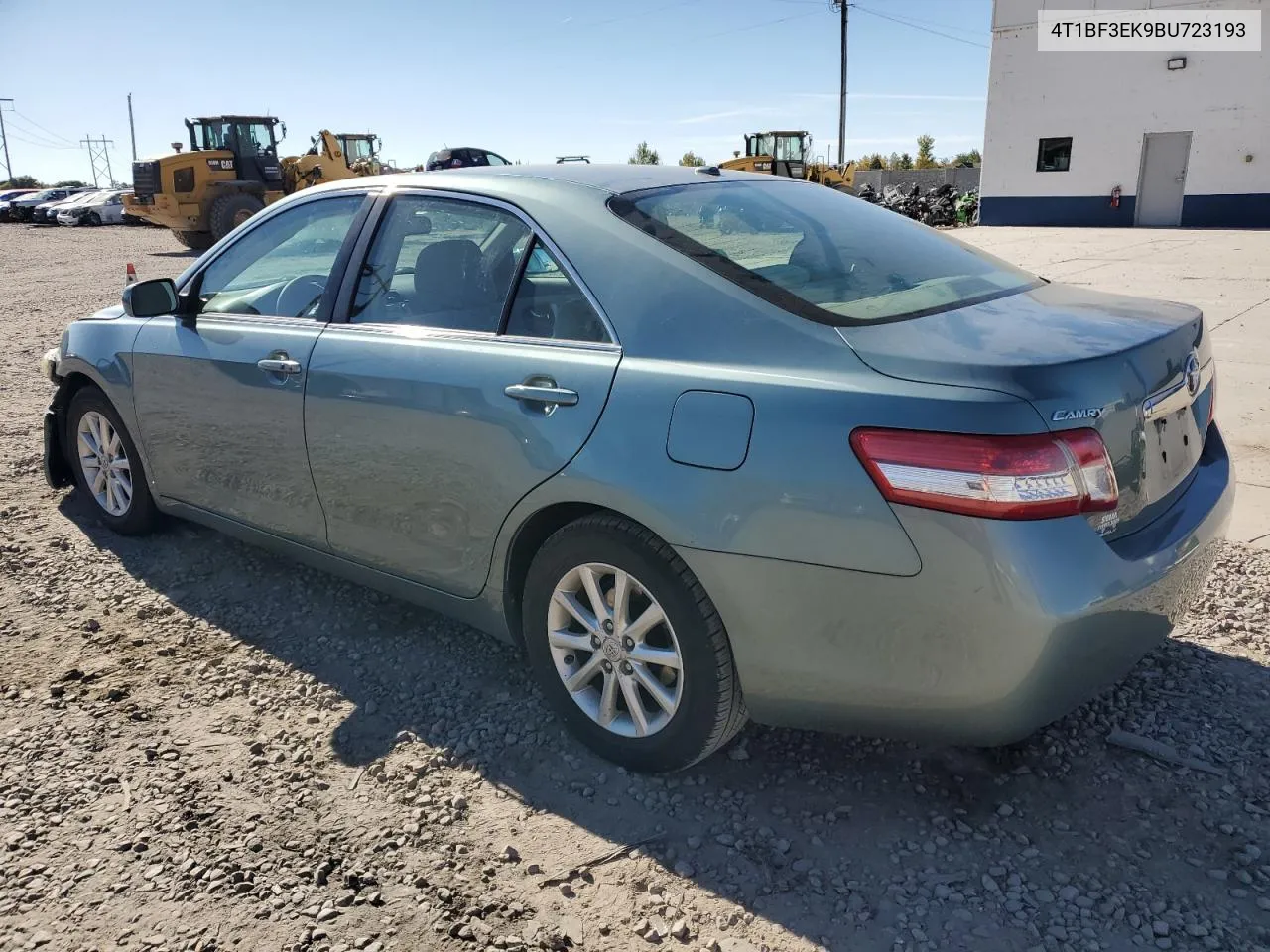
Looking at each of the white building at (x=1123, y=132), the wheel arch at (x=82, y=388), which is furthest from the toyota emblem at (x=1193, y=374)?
the white building at (x=1123, y=132)

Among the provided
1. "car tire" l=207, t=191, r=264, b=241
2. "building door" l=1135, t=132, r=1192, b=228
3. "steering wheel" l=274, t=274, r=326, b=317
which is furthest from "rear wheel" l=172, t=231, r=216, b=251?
"building door" l=1135, t=132, r=1192, b=228

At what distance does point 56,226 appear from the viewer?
130 ft

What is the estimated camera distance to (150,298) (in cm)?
382

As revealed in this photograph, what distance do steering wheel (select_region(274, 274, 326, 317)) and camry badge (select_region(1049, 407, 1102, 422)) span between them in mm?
2446

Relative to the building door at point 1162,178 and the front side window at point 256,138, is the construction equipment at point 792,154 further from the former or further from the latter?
the front side window at point 256,138

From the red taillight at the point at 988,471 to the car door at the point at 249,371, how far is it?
2.06 meters

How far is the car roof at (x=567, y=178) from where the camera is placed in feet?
9.80

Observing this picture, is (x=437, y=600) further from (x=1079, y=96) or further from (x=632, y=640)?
(x=1079, y=96)

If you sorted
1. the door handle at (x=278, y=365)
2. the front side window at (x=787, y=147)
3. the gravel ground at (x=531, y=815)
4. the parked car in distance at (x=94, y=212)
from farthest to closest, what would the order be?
the parked car in distance at (x=94, y=212)
the front side window at (x=787, y=147)
the door handle at (x=278, y=365)
the gravel ground at (x=531, y=815)

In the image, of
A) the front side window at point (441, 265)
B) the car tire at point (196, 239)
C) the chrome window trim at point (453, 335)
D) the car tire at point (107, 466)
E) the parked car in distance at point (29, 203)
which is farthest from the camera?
the parked car in distance at point (29, 203)

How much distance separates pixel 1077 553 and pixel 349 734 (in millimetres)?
2125

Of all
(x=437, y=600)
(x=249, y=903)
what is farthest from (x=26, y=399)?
(x=249, y=903)

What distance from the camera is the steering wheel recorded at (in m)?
3.46

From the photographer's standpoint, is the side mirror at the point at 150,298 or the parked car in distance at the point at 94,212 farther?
the parked car in distance at the point at 94,212
